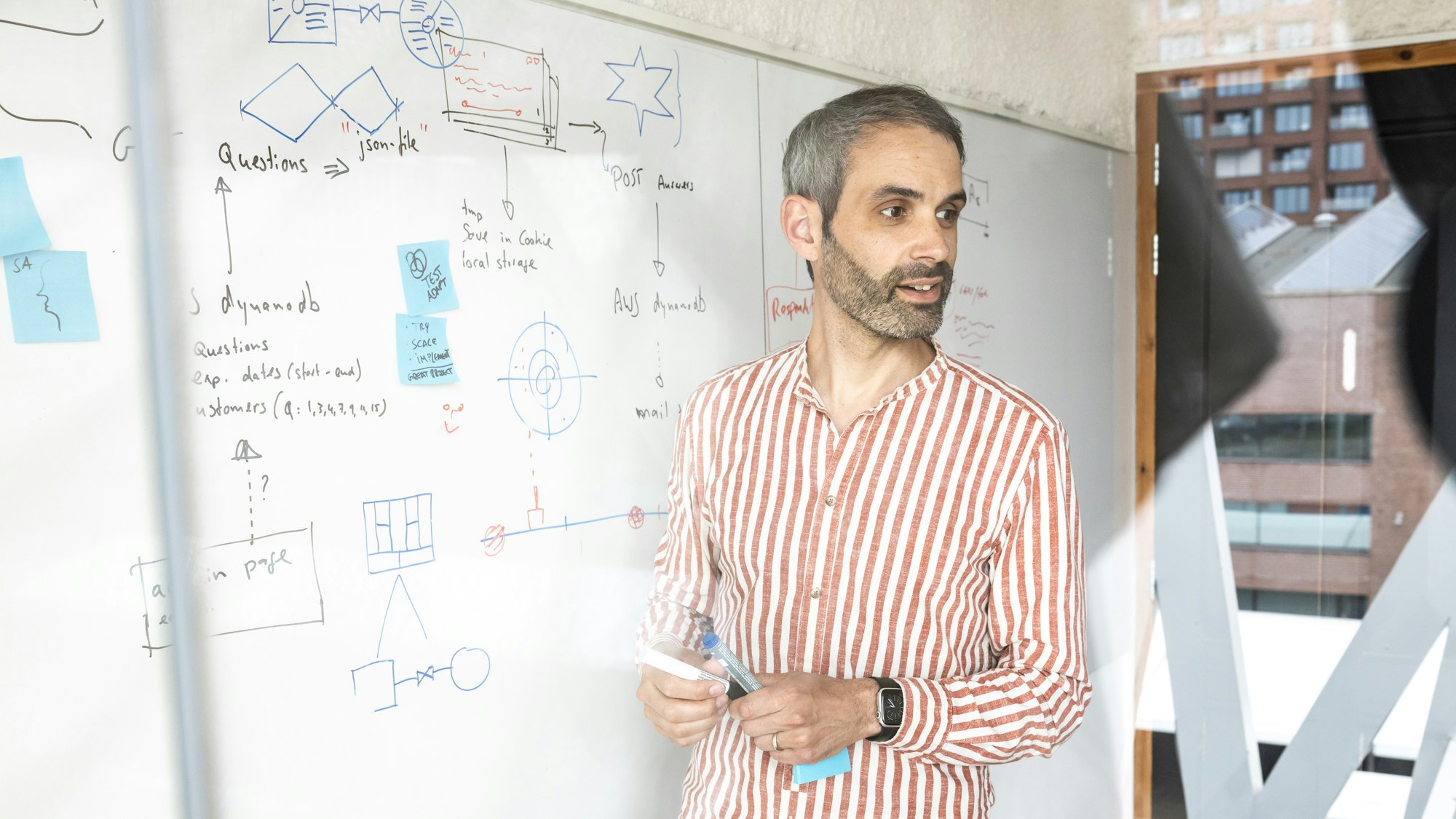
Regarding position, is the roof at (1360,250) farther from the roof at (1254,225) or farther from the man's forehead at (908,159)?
the man's forehead at (908,159)

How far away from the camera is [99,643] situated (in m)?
0.93

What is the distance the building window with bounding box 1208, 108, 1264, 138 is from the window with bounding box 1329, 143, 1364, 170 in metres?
0.18

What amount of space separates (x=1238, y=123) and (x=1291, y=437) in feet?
2.75

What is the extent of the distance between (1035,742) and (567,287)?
2.48 feet

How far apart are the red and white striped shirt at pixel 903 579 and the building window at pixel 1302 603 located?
192cm

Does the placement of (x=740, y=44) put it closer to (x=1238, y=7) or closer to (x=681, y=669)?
(x=681, y=669)

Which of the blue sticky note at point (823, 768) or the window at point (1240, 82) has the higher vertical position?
the window at point (1240, 82)

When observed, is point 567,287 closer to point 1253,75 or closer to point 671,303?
point 671,303

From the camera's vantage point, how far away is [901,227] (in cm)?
122

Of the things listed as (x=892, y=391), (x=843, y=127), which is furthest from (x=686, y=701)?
(x=843, y=127)

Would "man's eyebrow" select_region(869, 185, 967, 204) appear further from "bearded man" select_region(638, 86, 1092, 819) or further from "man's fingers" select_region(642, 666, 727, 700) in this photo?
"man's fingers" select_region(642, 666, 727, 700)

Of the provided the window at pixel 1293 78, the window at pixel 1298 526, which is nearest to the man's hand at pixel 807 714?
the window at pixel 1298 526

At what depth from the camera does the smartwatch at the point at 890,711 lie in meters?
1.07

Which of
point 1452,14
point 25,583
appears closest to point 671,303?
point 25,583
